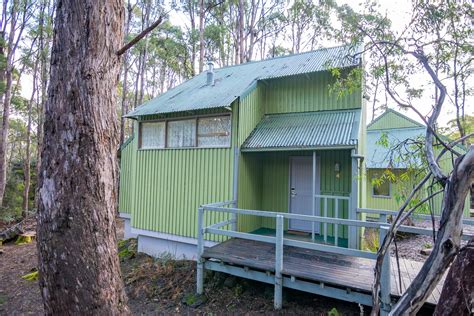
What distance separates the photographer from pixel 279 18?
68.2 ft

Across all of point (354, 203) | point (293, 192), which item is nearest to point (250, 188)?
point (293, 192)

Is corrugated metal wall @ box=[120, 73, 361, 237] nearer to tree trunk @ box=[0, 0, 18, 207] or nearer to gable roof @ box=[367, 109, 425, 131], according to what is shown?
tree trunk @ box=[0, 0, 18, 207]

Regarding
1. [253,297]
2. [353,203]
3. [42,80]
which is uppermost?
[42,80]

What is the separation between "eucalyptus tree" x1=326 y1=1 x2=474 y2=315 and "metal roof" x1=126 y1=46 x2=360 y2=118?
3.88 feet

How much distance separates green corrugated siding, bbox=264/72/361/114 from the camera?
24.3 ft

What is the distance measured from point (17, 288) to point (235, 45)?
17866 mm

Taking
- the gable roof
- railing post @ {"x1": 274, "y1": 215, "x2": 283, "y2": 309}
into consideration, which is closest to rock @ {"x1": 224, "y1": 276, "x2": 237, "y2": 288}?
railing post @ {"x1": 274, "y1": 215, "x2": 283, "y2": 309}

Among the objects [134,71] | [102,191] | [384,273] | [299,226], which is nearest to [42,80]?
[134,71]

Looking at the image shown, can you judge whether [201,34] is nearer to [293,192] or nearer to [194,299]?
[293,192]

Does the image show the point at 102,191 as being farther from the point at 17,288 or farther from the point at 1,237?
the point at 1,237

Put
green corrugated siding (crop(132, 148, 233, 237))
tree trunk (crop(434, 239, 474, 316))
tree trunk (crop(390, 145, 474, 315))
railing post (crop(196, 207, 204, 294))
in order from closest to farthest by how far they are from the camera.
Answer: tree trunk (crop(390, 145, 474, 315))
tree trunk (crop(434, 239, 474, 316))
railing post (crop(196, 207, 204, 294))
green corrugated siding (crop(132, 148, 233, 237))

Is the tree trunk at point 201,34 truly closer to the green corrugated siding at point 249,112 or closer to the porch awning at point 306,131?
the green corrugated siding at point 249,112

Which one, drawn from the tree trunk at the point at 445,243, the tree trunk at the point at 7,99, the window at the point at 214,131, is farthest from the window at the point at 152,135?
the tree trunk at the point at 7,99

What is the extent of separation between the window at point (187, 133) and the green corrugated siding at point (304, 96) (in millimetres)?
1757
